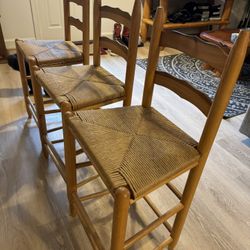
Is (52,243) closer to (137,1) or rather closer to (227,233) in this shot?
(227,233)

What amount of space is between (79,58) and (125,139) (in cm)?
79

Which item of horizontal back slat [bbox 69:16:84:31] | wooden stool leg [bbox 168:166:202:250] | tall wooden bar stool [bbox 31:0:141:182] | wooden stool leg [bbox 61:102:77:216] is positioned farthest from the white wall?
wooden stool leg [bbox 168:166:202:250]

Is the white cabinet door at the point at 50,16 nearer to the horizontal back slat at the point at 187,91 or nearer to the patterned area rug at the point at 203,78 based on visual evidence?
the patterned area rug at the point at 203,78

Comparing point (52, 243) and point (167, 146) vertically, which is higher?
point (167, 146)

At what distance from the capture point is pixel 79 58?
1396mm

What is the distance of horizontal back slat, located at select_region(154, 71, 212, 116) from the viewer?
0.76 metres

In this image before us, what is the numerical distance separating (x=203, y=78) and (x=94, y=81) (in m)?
1.63

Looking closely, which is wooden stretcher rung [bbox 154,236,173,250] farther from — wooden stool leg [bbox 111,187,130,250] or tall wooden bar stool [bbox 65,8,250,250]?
wooden stool leg [bbox 111,187,130,250]

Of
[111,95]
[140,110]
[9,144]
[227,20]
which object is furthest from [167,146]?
[227,20]

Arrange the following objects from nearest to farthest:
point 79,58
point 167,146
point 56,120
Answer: point 167,146 → point 79,58 → point 56,120

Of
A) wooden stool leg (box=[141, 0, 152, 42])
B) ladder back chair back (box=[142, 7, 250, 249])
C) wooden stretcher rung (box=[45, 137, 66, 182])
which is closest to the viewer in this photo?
ladder back chair back (box=[142, 7, 250, 249])

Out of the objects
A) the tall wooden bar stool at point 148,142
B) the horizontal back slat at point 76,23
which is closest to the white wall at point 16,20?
the horizontal back slat at point 76,23

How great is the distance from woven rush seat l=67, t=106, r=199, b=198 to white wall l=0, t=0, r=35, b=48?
235cm

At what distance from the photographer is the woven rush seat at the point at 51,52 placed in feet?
4.38
